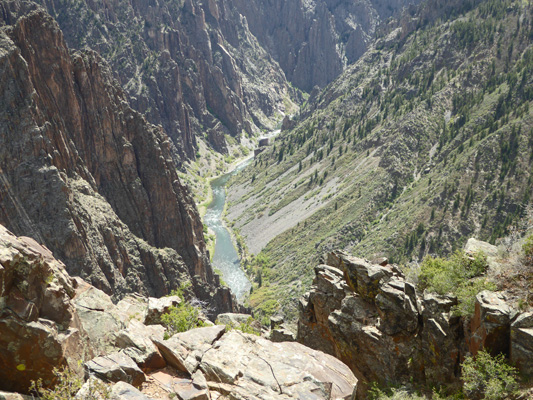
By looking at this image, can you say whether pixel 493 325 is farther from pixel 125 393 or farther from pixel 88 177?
pixel 88 177

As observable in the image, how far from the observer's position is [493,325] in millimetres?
20969

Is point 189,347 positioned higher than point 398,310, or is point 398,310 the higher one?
point 189,347

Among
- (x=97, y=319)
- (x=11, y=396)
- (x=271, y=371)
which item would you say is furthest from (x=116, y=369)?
(x=271, y=371)

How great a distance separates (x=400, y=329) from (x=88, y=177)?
6442 cm

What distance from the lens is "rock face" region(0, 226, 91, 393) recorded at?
1736 cm

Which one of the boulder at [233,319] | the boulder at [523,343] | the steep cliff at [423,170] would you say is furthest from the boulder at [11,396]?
the steep cliff at [423,170]

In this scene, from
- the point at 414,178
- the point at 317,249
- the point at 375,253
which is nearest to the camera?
the point at 375,253

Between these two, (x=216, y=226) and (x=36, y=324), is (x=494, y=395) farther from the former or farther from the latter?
(x=216, y=226)

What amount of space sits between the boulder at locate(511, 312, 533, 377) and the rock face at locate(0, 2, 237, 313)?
5696cm

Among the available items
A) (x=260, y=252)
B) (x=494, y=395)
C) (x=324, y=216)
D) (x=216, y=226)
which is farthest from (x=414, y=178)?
(x=494, y=395)

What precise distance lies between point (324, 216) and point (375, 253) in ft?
134

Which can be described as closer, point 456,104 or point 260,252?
point 260,252

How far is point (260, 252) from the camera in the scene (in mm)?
145500

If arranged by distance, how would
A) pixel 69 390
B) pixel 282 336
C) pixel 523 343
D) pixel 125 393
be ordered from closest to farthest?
1. pixel 69 390
2. pixel 125 393
3. pixel 523 343
4. pixel 282 336
